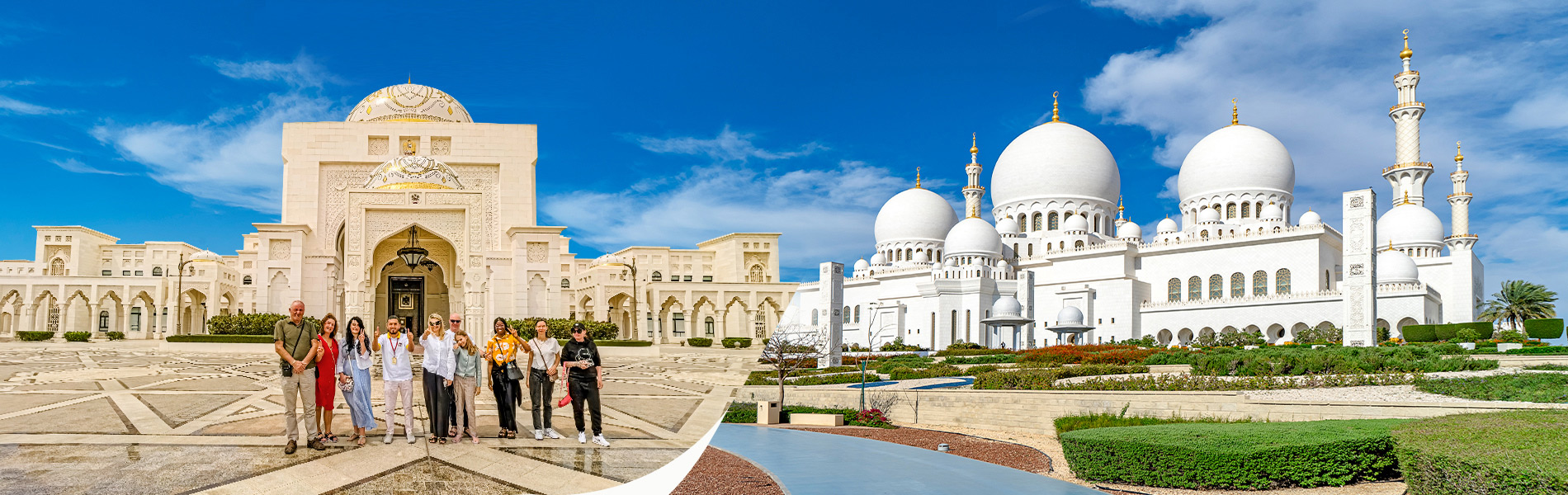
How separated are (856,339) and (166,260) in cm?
3159

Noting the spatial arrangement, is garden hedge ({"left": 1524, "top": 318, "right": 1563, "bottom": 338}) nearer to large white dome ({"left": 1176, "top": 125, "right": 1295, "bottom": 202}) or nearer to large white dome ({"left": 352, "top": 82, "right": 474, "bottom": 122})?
large white dome ({"left": 1176, "top": 125, "right": 1295, "bottom": 202})

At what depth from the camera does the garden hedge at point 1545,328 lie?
2858 cm

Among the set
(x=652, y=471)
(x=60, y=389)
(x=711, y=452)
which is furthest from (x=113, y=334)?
(x=652, y=471)

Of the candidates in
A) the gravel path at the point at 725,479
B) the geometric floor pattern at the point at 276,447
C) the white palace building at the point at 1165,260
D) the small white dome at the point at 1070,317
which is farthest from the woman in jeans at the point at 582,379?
the small white dome at the point at 1070,317

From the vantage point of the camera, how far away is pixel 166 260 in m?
29.6

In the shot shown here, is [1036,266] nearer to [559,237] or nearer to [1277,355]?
[1277,355]

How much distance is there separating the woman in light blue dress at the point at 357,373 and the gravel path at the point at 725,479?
77.4 inches

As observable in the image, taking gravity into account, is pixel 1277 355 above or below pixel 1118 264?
below

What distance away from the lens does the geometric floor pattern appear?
409 cm

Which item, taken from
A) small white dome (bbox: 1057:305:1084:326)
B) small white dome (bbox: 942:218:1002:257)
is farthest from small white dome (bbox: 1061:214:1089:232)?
small white dome (bbox: 1057:305:1084:326)

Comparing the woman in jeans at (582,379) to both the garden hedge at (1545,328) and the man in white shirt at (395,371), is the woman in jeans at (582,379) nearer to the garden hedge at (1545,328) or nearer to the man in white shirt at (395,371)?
the man in white shirt at (395,371)

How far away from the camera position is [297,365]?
16.4 ft

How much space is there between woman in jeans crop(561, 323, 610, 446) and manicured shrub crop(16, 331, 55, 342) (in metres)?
21.1

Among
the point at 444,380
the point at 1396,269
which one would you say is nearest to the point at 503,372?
the point at 444,380
